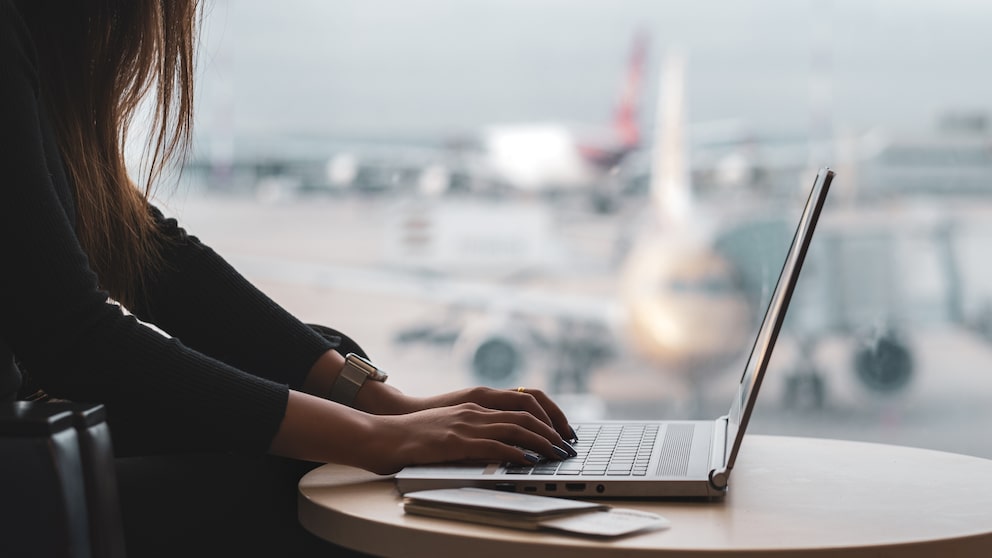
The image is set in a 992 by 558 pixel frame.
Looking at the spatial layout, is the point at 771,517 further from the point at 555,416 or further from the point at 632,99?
the point at 632,99

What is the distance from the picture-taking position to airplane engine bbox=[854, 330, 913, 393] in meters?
3.10

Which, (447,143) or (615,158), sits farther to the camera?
(615,158)

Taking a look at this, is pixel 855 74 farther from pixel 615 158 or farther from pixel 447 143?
pixel 447 143

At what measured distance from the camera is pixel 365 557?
0.86 m

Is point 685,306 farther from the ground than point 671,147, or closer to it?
closer to it

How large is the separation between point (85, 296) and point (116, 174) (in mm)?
256

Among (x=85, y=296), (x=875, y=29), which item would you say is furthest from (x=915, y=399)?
(x=85, y=296)

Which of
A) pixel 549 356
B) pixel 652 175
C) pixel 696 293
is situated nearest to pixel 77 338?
pixel 696 293

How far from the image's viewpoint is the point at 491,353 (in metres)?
4.13

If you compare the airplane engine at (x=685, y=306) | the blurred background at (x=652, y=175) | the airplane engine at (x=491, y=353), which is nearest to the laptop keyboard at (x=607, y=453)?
the blurred background at (x=652, y=175)

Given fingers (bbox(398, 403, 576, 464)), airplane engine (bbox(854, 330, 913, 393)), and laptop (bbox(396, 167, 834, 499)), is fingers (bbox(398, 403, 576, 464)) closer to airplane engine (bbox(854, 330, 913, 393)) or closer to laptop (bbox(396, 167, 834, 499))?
laptop (bbox(396, 167, 834, 499))

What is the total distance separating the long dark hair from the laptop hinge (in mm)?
509

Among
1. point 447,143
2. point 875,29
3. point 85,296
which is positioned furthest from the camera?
point 447,143

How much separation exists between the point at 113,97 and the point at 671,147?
115 inches
